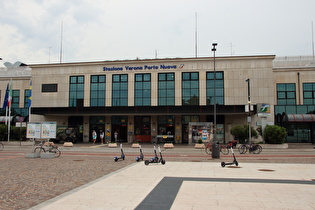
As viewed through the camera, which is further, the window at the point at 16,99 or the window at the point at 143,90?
the window at the point at 16,99

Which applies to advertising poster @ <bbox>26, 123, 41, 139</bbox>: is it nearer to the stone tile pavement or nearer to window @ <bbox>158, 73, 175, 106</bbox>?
the stone tile pavement

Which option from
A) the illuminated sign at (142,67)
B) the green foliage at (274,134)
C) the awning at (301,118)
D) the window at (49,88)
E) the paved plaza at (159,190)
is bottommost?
the paved plaza at (159,190)

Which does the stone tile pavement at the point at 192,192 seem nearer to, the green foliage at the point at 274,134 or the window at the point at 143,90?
the green foliage at the point at 274,134

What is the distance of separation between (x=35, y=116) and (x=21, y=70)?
19205 millimetres

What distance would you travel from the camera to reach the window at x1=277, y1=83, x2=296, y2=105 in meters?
43.9

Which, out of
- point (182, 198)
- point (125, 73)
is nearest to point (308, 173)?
point (182, 198)

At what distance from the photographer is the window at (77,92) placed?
4341 cm

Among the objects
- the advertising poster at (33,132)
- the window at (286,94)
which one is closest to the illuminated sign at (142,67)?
the window at (286,94)

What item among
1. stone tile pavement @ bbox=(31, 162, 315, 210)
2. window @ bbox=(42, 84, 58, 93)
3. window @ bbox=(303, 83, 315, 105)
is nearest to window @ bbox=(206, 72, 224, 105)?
window @ bbox=(303, 83, 315, 105)

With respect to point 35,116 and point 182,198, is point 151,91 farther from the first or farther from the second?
point 182,198

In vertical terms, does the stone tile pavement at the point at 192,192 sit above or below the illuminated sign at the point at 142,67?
below

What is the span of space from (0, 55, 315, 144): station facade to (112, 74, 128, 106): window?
0.48ft

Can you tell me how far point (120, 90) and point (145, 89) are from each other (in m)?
3.77

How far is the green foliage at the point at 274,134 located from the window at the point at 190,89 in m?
11.0
